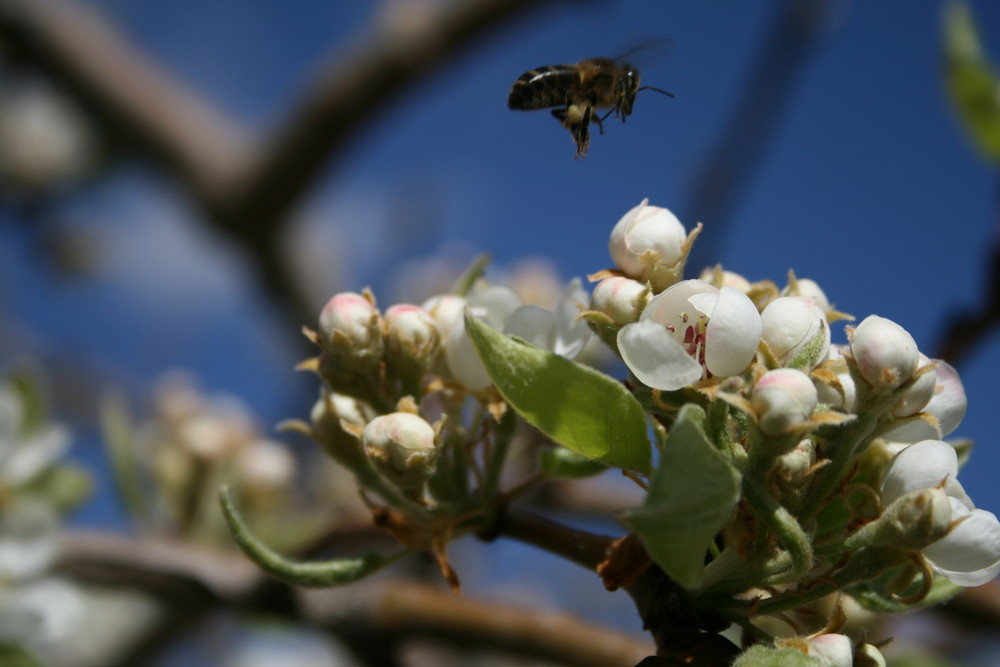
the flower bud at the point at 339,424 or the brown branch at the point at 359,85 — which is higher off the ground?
the brown branch at the point at 359,85

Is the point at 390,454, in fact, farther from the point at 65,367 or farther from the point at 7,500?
the point at 65,367

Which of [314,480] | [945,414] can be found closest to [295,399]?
[314,480]

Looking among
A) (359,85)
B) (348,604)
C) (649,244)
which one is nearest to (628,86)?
(649,244)

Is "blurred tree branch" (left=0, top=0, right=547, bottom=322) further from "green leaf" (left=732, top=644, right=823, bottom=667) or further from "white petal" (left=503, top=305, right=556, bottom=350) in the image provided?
"green leaf" (left=732, top=644, right=823, bottom=667)

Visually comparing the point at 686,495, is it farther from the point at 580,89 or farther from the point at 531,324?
the point at 580,89

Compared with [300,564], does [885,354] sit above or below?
above

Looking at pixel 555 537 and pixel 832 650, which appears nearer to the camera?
pixel 832 650

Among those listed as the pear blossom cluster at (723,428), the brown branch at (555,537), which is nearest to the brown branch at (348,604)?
the brown branch at (555,537)

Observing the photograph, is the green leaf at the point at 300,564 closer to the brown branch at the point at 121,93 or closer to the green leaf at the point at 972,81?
the green leaf at the point at 972,81

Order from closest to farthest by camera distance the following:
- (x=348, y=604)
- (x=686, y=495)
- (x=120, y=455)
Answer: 1. (x=686, y=495)
2. (x=348, y=604)
3. (x=120, y=455)
